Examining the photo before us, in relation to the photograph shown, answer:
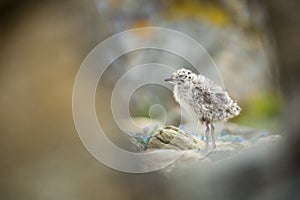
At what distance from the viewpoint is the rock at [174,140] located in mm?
1060

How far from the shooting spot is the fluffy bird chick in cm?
104

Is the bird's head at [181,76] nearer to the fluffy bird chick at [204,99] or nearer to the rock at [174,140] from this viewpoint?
the fluffy bird chick at [204,99]

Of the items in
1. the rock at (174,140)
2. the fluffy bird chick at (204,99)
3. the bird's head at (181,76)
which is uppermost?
the bird's head at (181,76)

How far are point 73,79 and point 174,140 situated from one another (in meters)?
0.27

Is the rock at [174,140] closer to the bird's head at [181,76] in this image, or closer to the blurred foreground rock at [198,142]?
the blurred foreground rock at [198,142]

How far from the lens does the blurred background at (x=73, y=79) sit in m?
1.03

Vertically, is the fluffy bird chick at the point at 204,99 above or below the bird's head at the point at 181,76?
below

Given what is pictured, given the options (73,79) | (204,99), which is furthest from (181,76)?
(73,79)

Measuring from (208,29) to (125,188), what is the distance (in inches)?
16.2

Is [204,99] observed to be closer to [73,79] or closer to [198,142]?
[198,142]

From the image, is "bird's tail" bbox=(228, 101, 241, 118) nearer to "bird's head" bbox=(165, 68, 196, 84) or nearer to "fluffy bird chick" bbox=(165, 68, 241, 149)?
"fluffy bird chick" bbox=(165, 68, 241, 149)

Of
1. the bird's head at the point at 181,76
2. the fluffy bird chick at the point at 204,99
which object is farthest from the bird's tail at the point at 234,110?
the bird's head at the point at 181,76

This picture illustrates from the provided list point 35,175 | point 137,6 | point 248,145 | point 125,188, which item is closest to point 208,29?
point 137,6

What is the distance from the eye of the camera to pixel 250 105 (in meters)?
1.07
